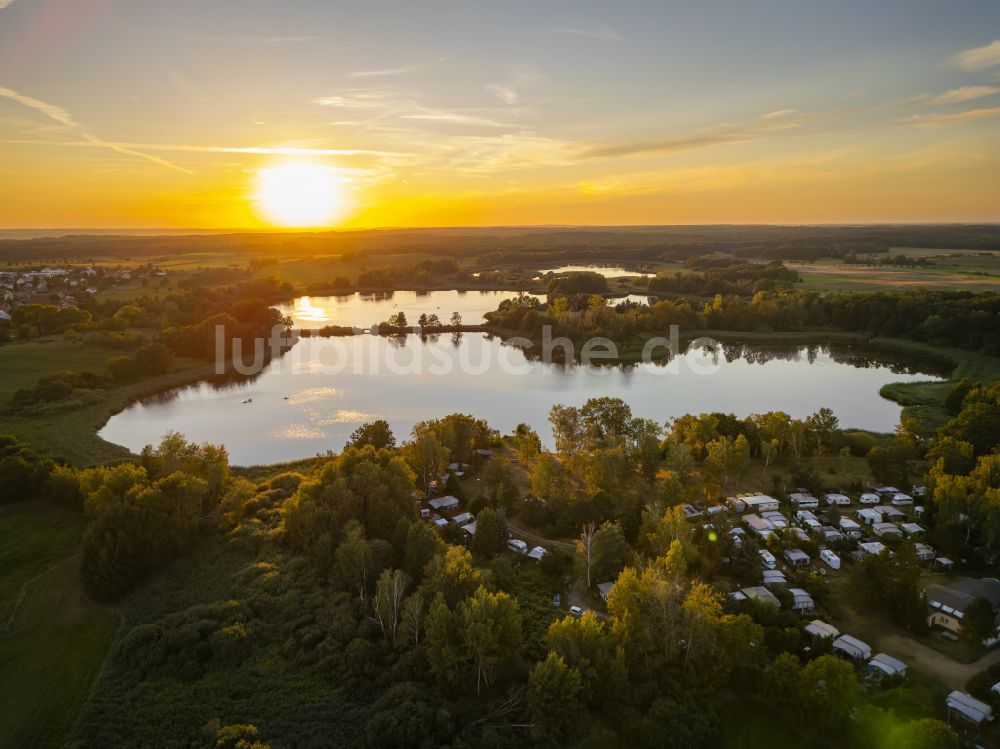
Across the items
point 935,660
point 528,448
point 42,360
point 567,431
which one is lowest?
point 935,660

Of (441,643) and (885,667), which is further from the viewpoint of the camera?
(885,667)

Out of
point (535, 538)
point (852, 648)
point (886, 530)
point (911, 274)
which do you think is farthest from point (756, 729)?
point (911, 274)

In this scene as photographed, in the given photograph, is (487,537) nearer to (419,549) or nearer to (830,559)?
(419,549)

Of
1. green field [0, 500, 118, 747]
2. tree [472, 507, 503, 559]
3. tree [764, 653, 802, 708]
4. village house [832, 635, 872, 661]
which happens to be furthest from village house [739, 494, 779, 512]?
green field [0, 500, 118, 747]

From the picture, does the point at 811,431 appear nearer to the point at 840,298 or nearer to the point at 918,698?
the point at 918,698

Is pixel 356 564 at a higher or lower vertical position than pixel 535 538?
higher

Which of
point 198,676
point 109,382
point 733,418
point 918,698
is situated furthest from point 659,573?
point 109,382

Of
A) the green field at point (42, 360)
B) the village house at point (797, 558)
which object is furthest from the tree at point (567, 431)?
the green field at point (42, 360)
